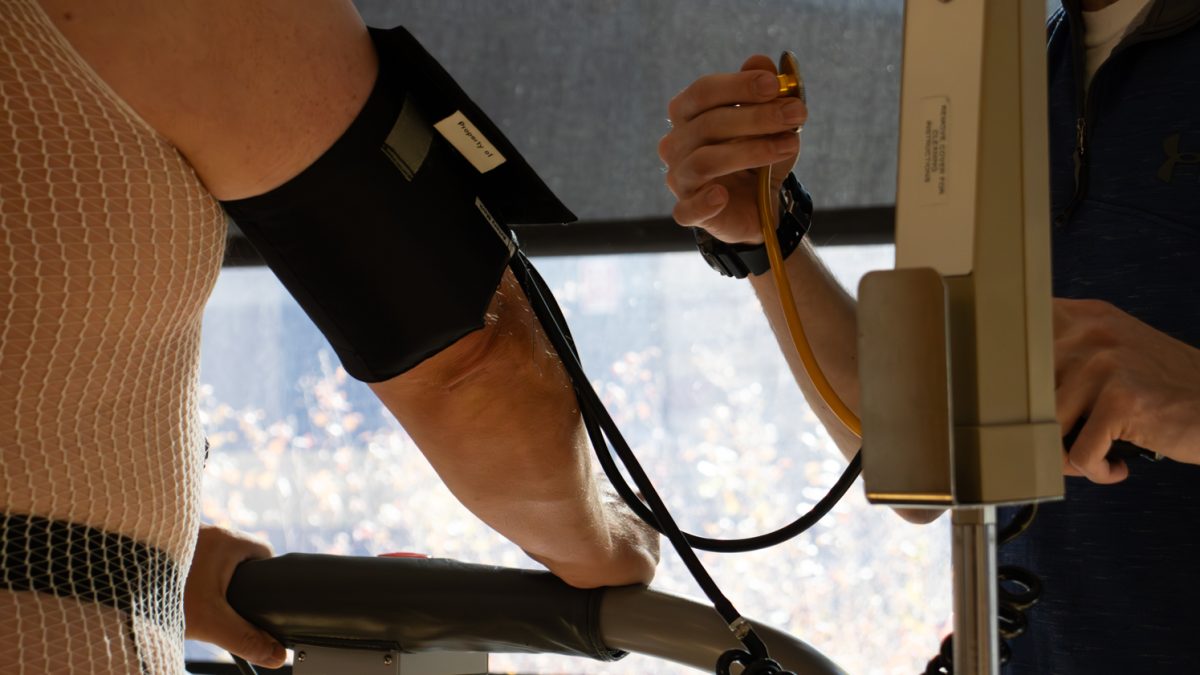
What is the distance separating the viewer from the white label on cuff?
0.68 metres

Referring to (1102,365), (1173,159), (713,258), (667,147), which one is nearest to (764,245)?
(713,258)

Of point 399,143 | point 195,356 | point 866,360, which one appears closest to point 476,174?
point 399,143

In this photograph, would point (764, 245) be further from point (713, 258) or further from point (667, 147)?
point (667, 147)

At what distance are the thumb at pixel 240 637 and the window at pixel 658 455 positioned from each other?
3.59ft

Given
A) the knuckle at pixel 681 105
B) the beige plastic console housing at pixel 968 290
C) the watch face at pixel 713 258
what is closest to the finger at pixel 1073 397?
the beige plastic console housing at pixel 968 290

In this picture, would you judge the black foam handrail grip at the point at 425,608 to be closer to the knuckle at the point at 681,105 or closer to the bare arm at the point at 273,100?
the bare arm at the point at 273,100

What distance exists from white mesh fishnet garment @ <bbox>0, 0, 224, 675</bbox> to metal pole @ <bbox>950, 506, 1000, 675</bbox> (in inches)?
17.2

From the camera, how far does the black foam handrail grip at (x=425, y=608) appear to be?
93 cm

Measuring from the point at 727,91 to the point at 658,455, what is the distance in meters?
1.35

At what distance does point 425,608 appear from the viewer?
94 cm

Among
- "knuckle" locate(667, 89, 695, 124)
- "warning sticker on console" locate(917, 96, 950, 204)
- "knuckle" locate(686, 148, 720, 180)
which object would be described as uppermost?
"knuckle" locate(667, 89, 695, 124)

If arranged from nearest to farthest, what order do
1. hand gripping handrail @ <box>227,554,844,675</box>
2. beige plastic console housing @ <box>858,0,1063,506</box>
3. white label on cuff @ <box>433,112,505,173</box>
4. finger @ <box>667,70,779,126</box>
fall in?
1. beige plastic console housing @ <box>858,0,1063,506</box>
2. white label on cuff @ <box>433,112,505,173</box>
3. finger @ <box>667,70,779,126</box>
4. hand gripping handrail @ <box>227,554,844,675</box>

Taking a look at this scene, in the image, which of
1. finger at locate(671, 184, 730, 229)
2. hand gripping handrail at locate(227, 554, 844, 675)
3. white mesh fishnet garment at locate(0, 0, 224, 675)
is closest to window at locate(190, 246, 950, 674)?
hand gripping handrail at locate(227, 554, 844, 675)

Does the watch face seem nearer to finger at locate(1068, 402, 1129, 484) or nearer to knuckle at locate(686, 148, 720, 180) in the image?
knuckle at locate(686, 148, 720, 180)
